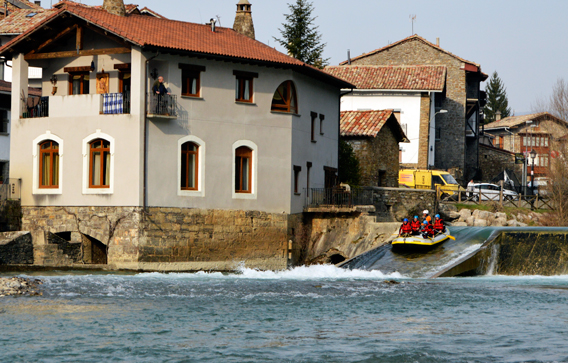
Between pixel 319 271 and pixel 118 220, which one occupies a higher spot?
pixel 118 220

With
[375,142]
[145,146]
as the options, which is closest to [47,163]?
[145,146]

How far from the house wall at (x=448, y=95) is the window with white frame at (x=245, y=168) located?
105 ft

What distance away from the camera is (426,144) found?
178 ft

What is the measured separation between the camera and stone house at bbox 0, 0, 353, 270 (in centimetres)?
2908

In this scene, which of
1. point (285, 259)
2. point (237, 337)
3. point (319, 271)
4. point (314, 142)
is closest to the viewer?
point (237, 337)

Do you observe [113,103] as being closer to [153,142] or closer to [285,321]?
[153,142]

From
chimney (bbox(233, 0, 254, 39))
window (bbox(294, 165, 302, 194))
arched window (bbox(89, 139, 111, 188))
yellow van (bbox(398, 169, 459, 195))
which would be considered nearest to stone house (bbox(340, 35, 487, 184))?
yellow van (bbox(398, 169, 459, 195))

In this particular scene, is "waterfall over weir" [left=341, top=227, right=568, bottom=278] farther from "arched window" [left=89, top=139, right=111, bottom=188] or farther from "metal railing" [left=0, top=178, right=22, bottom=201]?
"metal railing" [left=0, top=178, right=22, bottom=201]

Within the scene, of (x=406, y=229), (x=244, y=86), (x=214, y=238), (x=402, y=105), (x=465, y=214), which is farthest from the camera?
(x=402, y=105)

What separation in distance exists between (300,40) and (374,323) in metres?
38.3

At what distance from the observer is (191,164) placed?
30203mm

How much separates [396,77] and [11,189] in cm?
3124

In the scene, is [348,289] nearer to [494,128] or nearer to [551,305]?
[551,305]

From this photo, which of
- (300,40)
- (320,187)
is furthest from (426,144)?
(320,187)
